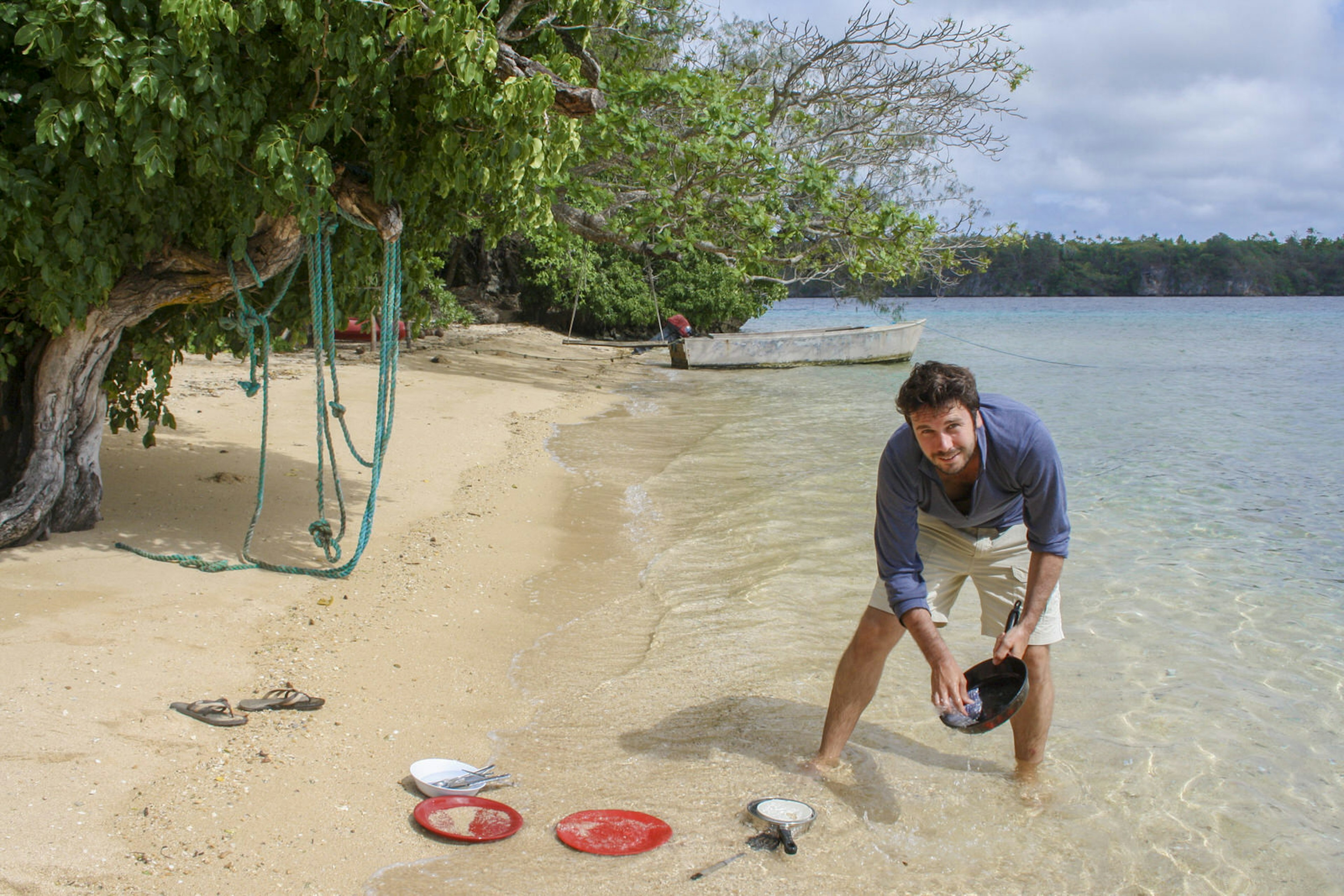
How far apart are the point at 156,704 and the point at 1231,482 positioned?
33.9 ft

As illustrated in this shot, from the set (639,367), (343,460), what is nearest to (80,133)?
(343,460)

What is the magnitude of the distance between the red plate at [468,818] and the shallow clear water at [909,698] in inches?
2.4

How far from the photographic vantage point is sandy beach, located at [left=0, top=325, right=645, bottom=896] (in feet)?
9.95

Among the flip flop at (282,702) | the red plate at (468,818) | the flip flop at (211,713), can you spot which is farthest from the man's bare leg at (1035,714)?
the flip flop at (211,713)

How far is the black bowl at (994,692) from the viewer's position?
3.15 metres

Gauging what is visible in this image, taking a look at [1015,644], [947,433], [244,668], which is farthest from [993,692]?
[244,668]

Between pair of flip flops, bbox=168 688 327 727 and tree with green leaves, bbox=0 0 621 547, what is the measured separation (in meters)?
2.10

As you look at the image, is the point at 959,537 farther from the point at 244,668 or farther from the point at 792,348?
the point at 792,348

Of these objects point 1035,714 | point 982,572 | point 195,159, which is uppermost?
point 195,159

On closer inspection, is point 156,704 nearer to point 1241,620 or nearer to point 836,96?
point 1241,620

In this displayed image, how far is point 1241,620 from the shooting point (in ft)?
20.2

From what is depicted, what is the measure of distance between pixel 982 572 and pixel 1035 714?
0.62m

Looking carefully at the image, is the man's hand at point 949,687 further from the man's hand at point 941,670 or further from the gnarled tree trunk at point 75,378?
the gnarled tree trunk at point 75,378

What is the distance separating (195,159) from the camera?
4.46m
